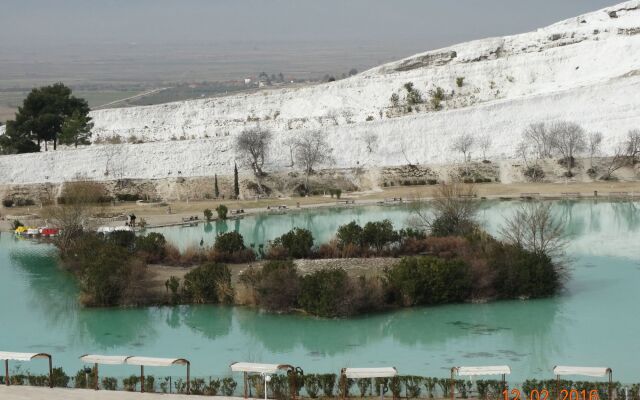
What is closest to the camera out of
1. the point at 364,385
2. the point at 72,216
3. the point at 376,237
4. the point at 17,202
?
the point at 364,385

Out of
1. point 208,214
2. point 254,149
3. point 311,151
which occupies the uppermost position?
point 254,149

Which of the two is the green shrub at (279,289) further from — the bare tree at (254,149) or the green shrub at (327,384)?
the bare tree at (254,149)

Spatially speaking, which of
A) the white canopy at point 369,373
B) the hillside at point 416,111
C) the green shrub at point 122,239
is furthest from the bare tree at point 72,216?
the white canopy at point 369,373

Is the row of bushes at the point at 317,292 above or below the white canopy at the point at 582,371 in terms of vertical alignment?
above

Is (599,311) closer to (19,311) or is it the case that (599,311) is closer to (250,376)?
(250,376)

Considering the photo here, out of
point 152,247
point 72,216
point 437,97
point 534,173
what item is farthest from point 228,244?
point 437,97

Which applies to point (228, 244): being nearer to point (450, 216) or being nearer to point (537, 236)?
point (450, 216)

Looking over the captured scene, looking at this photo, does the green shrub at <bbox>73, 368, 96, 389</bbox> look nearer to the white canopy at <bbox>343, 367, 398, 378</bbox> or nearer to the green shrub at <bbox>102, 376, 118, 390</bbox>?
the green shrub at <bbox>102, 376, 118, 390</bbox>
